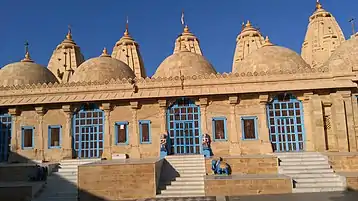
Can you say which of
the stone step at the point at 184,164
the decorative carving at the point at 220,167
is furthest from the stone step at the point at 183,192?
the stone step at the point at 184,164

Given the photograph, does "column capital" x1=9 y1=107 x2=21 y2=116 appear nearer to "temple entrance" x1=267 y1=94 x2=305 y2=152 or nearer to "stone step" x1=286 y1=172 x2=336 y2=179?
"temple entrance" x1=267 y1=94 x2=305 y2=152

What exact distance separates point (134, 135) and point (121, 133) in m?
0.69

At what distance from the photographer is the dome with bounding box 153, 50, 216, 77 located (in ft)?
62.7

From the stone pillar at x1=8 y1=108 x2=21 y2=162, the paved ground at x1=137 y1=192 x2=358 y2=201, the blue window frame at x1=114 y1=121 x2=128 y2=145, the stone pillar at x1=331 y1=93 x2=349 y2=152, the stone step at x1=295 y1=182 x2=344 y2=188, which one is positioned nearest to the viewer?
the paved ground at x1=137 y1=192 x2=358 y2=201

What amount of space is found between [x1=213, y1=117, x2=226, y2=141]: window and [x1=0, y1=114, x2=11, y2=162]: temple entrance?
34.1ft

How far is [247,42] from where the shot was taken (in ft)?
99.6

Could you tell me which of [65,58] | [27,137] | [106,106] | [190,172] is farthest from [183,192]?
[65,58]

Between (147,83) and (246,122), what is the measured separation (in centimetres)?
532

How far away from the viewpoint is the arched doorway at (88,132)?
53.2 feet

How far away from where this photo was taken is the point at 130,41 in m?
→ 31.4

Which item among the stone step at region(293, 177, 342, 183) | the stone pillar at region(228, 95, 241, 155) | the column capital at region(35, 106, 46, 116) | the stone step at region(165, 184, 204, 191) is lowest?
the stone step at region(165, 184, 204, 191)

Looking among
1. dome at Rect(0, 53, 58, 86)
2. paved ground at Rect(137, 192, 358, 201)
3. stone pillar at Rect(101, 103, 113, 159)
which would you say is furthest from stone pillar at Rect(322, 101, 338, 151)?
dome at Rect(0, 53, 58, 86)

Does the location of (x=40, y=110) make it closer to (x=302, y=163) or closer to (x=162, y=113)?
(x=162, y=113)

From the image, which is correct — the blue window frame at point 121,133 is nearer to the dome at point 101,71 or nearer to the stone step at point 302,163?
the dome at point 101,71
